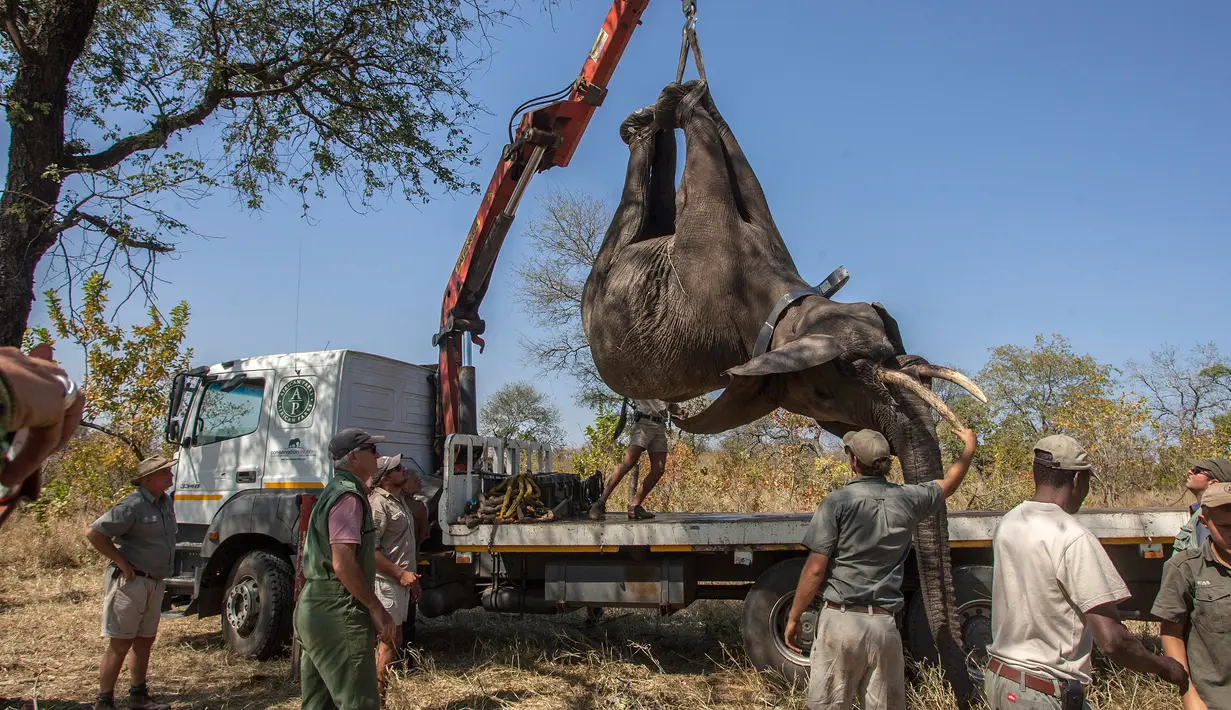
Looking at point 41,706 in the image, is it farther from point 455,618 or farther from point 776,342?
point 776,342

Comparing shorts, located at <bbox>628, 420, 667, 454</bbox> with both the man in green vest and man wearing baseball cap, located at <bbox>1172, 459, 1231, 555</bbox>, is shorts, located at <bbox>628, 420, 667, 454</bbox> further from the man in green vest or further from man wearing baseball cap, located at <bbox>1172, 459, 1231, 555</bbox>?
man wearing baseball cap, located at <bbox>1172, 459, 1231, 555</bbox>

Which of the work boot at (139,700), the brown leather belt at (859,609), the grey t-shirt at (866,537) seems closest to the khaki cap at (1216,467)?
the grey t-shirt at (866,537)

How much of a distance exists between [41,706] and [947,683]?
21.5 feet

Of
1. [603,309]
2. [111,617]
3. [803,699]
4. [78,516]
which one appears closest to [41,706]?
[111,617]

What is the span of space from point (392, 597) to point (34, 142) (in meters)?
Answer: 4.26

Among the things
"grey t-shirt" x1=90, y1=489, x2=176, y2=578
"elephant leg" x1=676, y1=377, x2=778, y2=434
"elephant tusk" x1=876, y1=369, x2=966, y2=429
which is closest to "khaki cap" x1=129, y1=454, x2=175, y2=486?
"grey t-shirt" x1=90, y1=489, x2=176, y2=578

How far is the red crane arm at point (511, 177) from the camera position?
775 cm

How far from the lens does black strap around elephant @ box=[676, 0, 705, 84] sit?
18.8ft

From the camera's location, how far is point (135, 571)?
5691mm

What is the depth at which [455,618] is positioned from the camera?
952cm

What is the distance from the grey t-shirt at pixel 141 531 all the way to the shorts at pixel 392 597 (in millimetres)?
1596

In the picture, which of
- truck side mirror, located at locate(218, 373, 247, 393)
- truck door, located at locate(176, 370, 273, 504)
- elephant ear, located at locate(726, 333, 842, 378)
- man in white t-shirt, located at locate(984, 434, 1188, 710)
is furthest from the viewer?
truck side mirror, located at locate(218, 373, 247, 393)

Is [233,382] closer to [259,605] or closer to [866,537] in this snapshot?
[259,605]

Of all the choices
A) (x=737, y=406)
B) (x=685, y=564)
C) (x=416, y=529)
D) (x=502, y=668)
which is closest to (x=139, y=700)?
(x=416, y=529)
